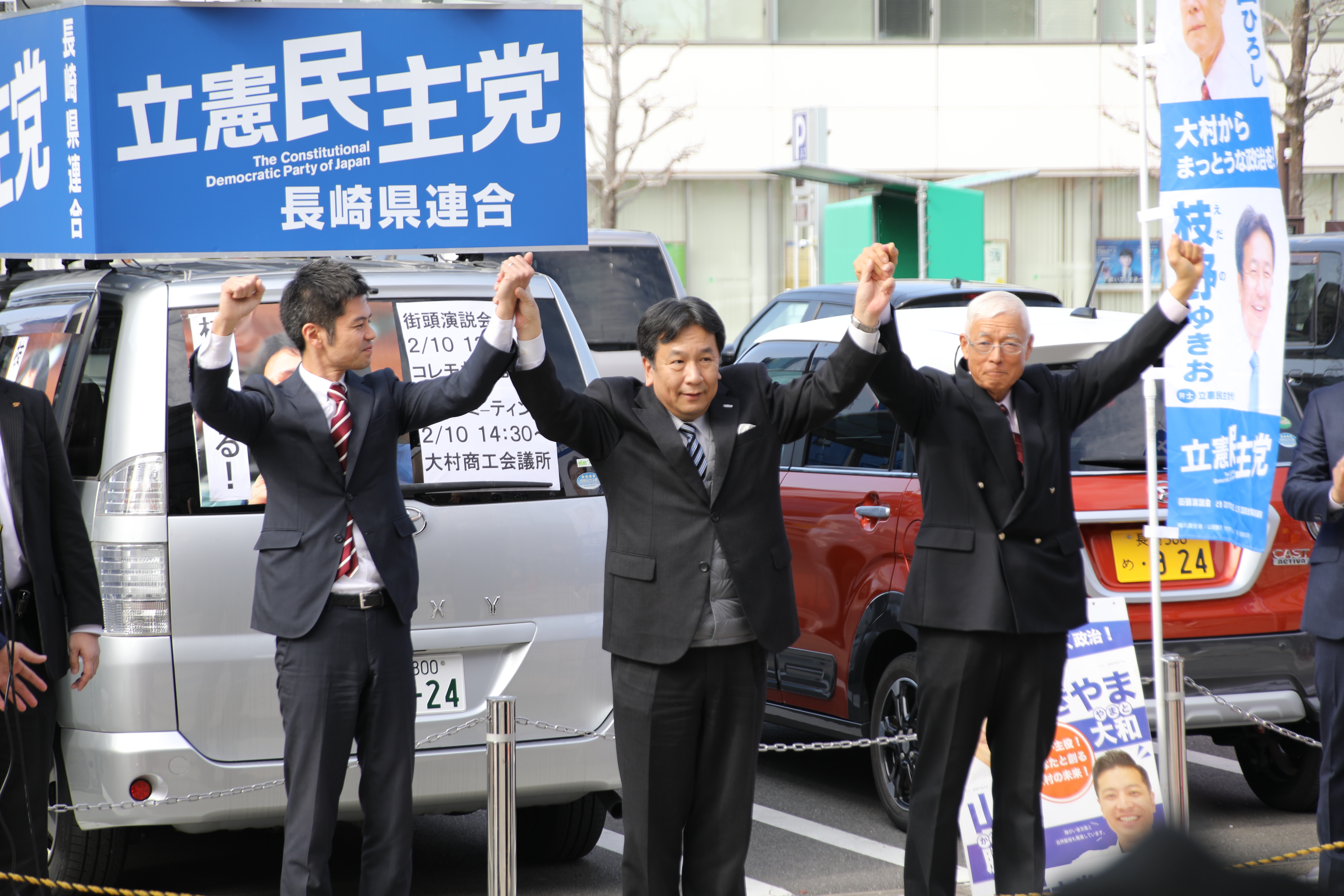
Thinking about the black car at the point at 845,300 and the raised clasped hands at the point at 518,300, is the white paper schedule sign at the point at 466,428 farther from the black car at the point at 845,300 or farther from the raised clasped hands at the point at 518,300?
the black car at the point at 845,300

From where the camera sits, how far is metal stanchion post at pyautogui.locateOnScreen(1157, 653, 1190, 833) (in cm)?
464

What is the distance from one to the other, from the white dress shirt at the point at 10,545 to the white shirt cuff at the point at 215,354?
76cm

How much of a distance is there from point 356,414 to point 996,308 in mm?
1819

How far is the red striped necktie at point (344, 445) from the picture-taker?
3.84 metres

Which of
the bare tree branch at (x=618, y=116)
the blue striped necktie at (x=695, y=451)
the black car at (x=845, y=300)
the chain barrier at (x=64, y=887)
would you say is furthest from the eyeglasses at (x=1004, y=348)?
the bare tree branch at (x=618, y=116)

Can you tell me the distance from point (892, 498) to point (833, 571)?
46cm

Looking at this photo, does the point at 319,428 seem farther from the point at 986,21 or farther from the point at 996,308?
the point at 986,21

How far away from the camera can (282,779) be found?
430 cm

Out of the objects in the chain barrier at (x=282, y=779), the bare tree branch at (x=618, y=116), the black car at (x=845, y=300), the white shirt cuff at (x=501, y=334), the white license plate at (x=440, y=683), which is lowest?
the chain barrier at (x=282, y=779)

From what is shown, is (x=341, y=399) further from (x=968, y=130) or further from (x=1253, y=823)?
(x=968, y=130)

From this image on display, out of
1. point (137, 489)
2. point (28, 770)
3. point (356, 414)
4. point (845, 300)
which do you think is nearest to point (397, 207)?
point (356, 414)

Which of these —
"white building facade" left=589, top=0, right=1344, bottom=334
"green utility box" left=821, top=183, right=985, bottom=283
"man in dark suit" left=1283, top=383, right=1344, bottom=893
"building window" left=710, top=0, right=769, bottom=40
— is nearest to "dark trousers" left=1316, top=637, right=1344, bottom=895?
"man in dark suit" left=1283, top=383, right=1344, bottom=893

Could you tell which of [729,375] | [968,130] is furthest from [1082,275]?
[729,375]

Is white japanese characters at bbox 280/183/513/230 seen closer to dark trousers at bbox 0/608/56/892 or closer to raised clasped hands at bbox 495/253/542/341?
raised clasped hands at bbox 495/253/542/341
